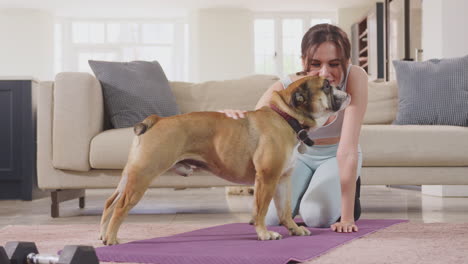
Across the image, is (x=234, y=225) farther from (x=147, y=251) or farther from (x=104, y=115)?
(x=104, y=115)

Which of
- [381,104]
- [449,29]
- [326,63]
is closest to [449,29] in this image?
[449,29]

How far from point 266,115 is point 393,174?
1.44m

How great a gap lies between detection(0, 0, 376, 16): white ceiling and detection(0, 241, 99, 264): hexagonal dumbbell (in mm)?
9806

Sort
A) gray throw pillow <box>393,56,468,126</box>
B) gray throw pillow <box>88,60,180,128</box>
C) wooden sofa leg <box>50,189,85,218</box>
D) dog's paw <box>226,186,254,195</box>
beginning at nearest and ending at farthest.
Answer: wooden sofa leg <box>50,189,85,218</box> < gray throw pillow <box>88,60,180,128</box> < gray throw pillow <box>393,56,468,126</box> < dog's paw <box>226,186,254,195</box>

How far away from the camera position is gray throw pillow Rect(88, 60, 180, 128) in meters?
3.38

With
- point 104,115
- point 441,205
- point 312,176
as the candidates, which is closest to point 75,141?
point 104,115

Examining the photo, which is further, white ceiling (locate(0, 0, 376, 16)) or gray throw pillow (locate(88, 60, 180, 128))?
white ceiling (locate(0, 0, 376, 16))

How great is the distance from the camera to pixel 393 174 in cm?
320

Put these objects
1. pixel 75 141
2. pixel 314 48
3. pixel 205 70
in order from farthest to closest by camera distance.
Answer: pixel 205 70, pixel 75 141, pixel 314 48

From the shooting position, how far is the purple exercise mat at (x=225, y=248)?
1.64 metres

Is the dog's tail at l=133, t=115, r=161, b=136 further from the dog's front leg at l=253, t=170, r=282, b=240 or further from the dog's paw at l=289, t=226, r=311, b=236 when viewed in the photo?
the dog's paw at l=289, t=226, r=311, b=236

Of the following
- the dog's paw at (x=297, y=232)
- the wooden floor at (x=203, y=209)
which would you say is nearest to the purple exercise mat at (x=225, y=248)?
the dog's paw at (x=297, y=232)

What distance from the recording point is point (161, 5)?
36.3 ft

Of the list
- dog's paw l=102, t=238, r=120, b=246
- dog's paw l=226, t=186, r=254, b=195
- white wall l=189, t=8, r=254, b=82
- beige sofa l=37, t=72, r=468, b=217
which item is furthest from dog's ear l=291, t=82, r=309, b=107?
white wall l=189, t=8, r=254, b=82
